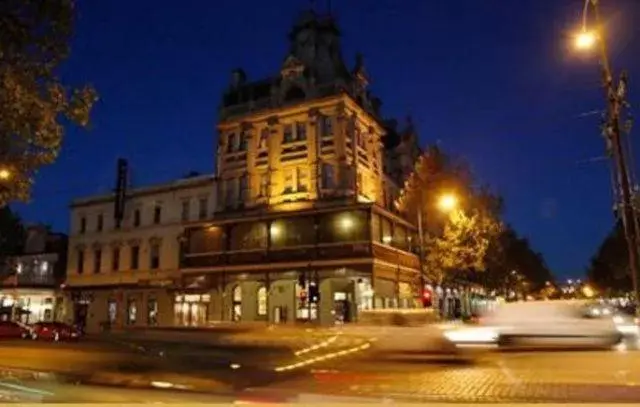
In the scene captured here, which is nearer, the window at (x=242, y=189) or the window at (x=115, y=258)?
the window at (x=242, y=189)

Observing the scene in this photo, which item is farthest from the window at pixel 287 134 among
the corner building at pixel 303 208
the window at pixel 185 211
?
the window at pixel 185 211

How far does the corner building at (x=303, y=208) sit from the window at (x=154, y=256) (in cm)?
576

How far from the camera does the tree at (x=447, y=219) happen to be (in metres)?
39.6

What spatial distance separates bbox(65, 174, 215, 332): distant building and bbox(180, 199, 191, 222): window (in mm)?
62

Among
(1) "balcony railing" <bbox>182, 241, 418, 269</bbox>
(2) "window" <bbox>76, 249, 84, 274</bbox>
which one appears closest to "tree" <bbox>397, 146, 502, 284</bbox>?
(1) "balcony railing" <bbox>182, 241, 418, 269</bbox>

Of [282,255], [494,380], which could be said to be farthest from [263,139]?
[494,380]

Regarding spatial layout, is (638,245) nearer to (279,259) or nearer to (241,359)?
(241,359)

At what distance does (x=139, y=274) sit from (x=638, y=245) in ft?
131

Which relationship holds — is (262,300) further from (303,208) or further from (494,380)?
(494,380)

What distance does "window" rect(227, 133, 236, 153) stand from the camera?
151 feet

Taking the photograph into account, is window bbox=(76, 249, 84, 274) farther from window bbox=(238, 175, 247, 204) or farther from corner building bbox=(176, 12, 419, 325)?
window bbox=(238, 175, 247, 204)

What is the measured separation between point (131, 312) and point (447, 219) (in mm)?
25325

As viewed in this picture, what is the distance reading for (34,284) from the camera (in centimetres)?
5512

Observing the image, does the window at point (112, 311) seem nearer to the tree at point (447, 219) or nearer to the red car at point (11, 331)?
the red car at point (11, 331)
